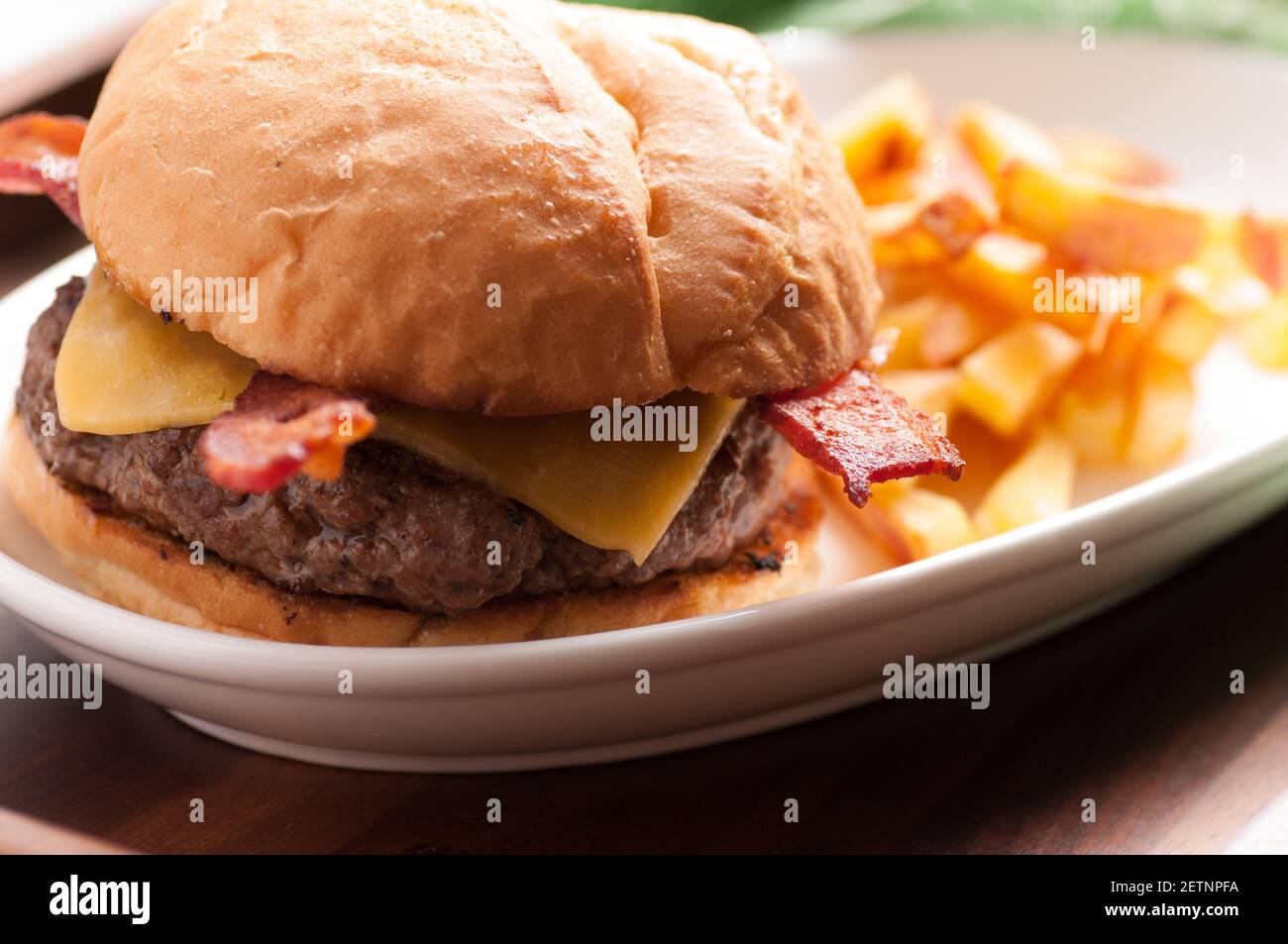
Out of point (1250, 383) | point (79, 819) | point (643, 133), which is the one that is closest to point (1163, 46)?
point (1250, 383)

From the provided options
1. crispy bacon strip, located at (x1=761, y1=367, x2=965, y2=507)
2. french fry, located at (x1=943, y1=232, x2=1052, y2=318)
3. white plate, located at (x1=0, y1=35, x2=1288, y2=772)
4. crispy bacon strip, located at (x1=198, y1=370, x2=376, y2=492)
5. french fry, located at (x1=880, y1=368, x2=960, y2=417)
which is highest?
french fry, located at (x1=943, y1=232, x2=1052, y2=318)

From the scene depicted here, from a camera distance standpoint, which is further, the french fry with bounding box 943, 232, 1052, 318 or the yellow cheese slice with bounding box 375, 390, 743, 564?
the french fry with bounding box 943, 232, 1052, 318

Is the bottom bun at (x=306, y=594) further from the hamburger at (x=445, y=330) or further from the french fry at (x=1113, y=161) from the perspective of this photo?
the french fry at (x=1113, y=161)

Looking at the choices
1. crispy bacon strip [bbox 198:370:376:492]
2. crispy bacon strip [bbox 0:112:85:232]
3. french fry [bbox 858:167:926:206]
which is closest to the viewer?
crispy bacon strip [bbox 198:370:376:492]

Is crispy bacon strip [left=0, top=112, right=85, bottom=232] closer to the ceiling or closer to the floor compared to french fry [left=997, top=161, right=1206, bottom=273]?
closer to the ceiling

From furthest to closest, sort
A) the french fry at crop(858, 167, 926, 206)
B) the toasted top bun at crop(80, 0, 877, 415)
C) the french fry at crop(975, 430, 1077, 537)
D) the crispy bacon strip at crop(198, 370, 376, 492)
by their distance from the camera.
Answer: the french fry at crop(858, 167, 926, 206) < the french fry at crop(975, 430, 1077, 537) < the toasted top bun at crop(80, 0, 877, 415) < the crispy bacon strip at crop(198, 370, 376, 492)

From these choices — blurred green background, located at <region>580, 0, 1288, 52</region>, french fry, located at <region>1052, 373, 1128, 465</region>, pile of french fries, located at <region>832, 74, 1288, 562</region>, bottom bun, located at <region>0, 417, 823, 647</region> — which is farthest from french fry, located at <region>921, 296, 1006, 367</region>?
blurred green background, located at <region>580, 0, 1288, 52</region>

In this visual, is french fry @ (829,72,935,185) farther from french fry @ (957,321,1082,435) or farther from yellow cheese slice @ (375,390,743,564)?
yellow cheese slice @ (375,390,743,564)

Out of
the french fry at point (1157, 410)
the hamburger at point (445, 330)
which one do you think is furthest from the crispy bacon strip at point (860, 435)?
the french fry at point (1157, 410)
